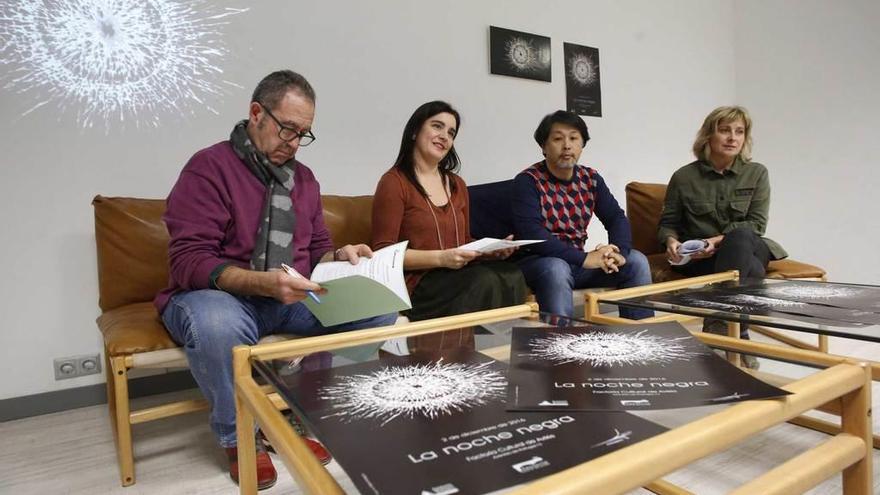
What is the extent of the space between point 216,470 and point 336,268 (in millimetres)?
535

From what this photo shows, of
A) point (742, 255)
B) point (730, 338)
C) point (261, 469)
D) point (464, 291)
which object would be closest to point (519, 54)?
point (742, 255)

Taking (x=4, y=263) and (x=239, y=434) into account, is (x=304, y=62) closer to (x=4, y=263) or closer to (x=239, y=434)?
(x=4, y=263)

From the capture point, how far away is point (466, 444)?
45 centimetres

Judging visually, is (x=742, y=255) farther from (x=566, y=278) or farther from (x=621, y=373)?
(x=621, y=373)

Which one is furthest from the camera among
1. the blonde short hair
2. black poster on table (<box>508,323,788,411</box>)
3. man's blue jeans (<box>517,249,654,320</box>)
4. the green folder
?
the blonde short hair

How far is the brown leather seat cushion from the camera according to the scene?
3.60 feet

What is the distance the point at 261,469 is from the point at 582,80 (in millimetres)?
2386

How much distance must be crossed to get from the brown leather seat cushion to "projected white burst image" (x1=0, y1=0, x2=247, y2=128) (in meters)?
0.71

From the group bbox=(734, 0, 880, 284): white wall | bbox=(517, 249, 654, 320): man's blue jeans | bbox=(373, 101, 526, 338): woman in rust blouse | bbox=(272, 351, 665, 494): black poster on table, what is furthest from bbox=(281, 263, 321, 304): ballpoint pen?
bbox=(734, 0, 880, 284): white wall

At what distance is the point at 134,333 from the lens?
1.13 meters

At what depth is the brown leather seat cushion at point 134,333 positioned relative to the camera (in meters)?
1.10

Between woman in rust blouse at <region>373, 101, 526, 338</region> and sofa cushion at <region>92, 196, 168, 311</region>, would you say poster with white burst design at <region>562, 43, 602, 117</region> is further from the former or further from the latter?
sofa cushion at <region>92, 196, 168, 311</region>

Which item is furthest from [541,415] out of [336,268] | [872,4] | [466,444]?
[872,4]

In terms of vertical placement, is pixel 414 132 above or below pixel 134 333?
above
